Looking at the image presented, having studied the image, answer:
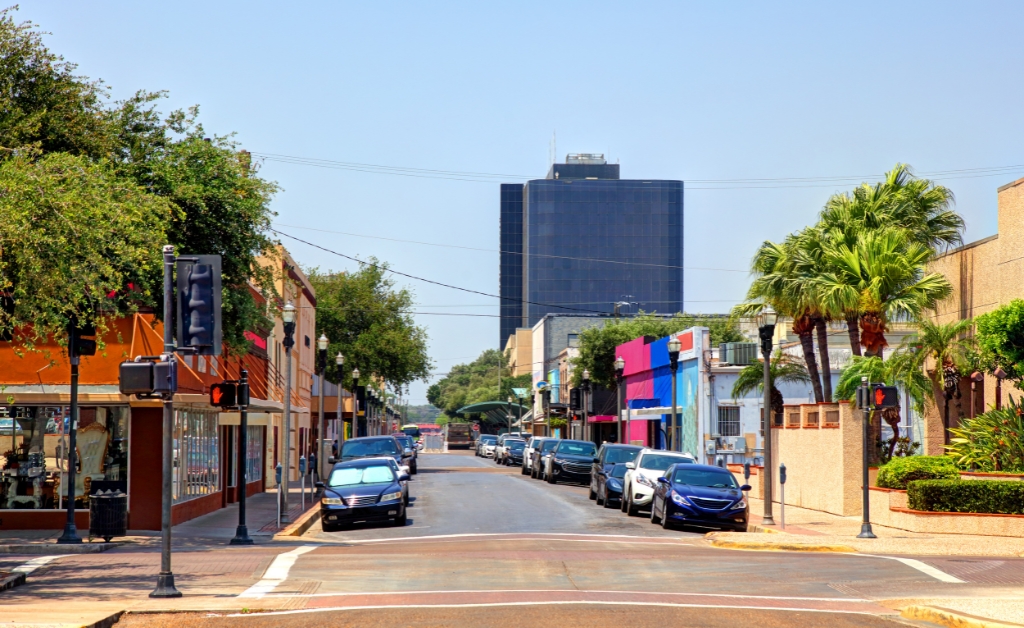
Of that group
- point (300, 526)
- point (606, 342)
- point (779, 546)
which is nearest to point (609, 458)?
point (300, 526)

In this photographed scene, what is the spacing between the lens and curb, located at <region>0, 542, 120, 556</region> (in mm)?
20969

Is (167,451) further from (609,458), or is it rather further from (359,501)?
(609,458)

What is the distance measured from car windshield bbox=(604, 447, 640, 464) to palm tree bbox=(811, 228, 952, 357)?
7510mm

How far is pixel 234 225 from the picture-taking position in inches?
1007

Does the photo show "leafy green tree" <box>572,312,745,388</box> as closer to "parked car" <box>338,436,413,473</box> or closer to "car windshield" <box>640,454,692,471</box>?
"parked car" <box>338,436,413,473</box>

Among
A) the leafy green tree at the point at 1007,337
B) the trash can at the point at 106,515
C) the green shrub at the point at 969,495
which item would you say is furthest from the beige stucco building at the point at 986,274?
the trash can at the point at 106,515

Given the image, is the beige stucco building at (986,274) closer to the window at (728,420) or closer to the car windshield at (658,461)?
the car windshield at (658,461)

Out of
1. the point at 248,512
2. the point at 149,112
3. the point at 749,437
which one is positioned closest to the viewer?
the point at 149,112

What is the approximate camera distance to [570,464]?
149 ft

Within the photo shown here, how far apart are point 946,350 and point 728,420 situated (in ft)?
72.2

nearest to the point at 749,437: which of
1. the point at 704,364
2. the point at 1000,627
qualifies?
the point at 704,364

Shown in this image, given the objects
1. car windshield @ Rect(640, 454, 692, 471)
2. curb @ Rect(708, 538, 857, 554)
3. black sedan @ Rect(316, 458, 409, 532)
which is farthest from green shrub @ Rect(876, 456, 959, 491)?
black sedan @ Rect(316, 458, 409, 532)

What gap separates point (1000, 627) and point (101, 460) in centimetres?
1888

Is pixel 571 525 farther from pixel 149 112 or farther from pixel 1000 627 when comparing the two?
pixel 1000 627
